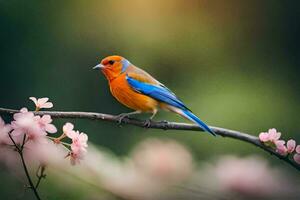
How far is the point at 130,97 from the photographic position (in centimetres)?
147

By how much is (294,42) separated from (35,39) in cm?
159

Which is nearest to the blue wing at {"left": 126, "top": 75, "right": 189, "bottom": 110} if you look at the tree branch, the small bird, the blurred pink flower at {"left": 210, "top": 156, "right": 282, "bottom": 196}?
the small bird

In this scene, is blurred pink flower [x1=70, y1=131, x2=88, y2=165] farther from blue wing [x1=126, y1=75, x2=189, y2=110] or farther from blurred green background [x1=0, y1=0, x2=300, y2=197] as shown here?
blurred green background [x1=0, y1=0, x2=300, y2=197]

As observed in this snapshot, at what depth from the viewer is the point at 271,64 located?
3.16 m

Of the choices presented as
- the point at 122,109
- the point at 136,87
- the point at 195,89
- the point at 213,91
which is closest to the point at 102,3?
the point at 122,109

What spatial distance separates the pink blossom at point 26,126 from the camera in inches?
37.0

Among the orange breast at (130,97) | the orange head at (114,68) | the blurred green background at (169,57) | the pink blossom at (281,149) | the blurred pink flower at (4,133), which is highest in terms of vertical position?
the pink blossom at (281,149)

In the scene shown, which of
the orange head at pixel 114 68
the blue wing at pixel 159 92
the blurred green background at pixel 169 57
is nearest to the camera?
the blue wing at pixel 159 92

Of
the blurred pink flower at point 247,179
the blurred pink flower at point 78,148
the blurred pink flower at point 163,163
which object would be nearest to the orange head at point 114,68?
the blurred pink flower at point 163,163

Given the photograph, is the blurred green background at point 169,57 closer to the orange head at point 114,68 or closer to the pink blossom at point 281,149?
the orange head at point 114,68

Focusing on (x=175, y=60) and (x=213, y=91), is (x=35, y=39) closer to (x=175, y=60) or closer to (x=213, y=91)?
(x=175, y=60)

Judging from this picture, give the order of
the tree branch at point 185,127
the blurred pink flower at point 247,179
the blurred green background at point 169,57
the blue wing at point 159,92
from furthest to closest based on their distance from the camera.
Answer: the blurred green background at point 169,57, the blue wing at point 159,92, the blurred pink flower at point 247,179, the tree branch at point 185,127

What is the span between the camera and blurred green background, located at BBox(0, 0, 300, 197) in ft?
7.68

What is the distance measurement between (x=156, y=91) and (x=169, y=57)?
5.91ft
